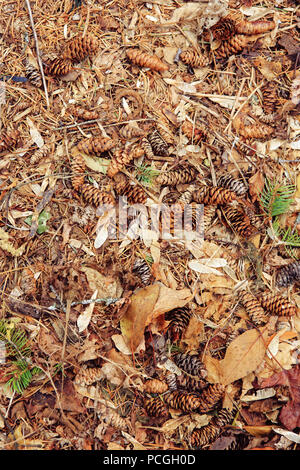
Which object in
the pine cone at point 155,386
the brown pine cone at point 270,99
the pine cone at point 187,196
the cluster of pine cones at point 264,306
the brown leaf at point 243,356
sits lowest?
the pine cone at point 155,386

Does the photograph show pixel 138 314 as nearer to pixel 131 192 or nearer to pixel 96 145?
pixel 131 192

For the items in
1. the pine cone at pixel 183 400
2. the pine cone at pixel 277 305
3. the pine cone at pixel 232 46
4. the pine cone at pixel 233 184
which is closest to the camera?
the pine cone at pixel 183 400

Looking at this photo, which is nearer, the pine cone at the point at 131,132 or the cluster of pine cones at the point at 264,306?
the cluster of pine cones at the point at 264,306

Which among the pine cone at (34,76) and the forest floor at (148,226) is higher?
the pine cone at (34,76)

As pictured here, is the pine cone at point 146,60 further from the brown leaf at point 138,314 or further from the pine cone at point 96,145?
the brown leaf at point 138,314

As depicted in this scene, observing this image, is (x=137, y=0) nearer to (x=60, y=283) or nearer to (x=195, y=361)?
(x=60, y=283)

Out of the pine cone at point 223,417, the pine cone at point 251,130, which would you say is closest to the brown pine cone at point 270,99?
the pine cone at point 251,130

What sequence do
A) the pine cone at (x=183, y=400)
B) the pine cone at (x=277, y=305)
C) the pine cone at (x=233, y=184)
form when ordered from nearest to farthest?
the pine cone at (x=183, y=400)
the pine cone at (x=277, y=305)
the pine cone at (x=233, y=184)

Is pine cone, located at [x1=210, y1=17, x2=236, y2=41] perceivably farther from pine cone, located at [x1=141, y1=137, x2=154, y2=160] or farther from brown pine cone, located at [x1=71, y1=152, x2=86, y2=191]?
brown pine cone, located at [x1=71, y1=152, x2=86, y2=191]
